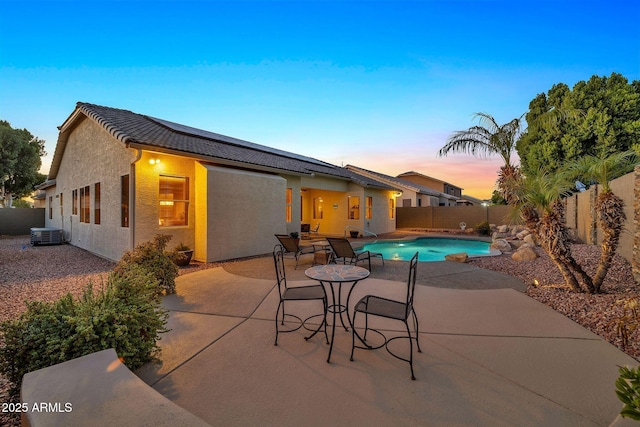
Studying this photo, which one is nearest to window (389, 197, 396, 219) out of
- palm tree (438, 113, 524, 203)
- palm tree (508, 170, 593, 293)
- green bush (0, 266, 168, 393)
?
palm tree (438, 113, 524, 203)

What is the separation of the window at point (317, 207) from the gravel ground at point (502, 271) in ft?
34.8

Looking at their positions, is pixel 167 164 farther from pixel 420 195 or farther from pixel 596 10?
pixel 420 195

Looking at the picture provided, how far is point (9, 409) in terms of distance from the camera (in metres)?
2.17

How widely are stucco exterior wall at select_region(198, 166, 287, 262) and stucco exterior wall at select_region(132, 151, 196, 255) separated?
809 millimetres

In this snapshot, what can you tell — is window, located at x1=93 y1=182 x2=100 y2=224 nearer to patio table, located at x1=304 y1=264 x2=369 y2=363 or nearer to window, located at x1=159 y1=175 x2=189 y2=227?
window, located at x1=159 y1=175 x2=189 y2=227

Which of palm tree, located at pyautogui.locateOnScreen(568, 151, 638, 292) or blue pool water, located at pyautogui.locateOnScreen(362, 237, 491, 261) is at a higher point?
palm tree, located at pyautogui.locateOnScreen(568, 151, 638, 292)

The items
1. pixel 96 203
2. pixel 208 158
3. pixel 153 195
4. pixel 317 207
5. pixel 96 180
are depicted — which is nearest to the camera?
pixel 153 195

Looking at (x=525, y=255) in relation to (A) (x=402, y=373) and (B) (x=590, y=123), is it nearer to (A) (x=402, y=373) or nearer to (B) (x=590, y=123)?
(A) (x=402, y=373)

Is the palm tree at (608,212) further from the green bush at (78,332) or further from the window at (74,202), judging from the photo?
the window at (74,202)

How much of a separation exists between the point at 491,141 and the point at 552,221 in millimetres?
10203

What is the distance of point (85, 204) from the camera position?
39.0 ft

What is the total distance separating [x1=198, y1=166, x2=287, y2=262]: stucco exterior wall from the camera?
8.89 metres

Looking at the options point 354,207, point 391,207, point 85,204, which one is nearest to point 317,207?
point 354,207

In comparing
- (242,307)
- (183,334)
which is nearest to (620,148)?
(242,307)
